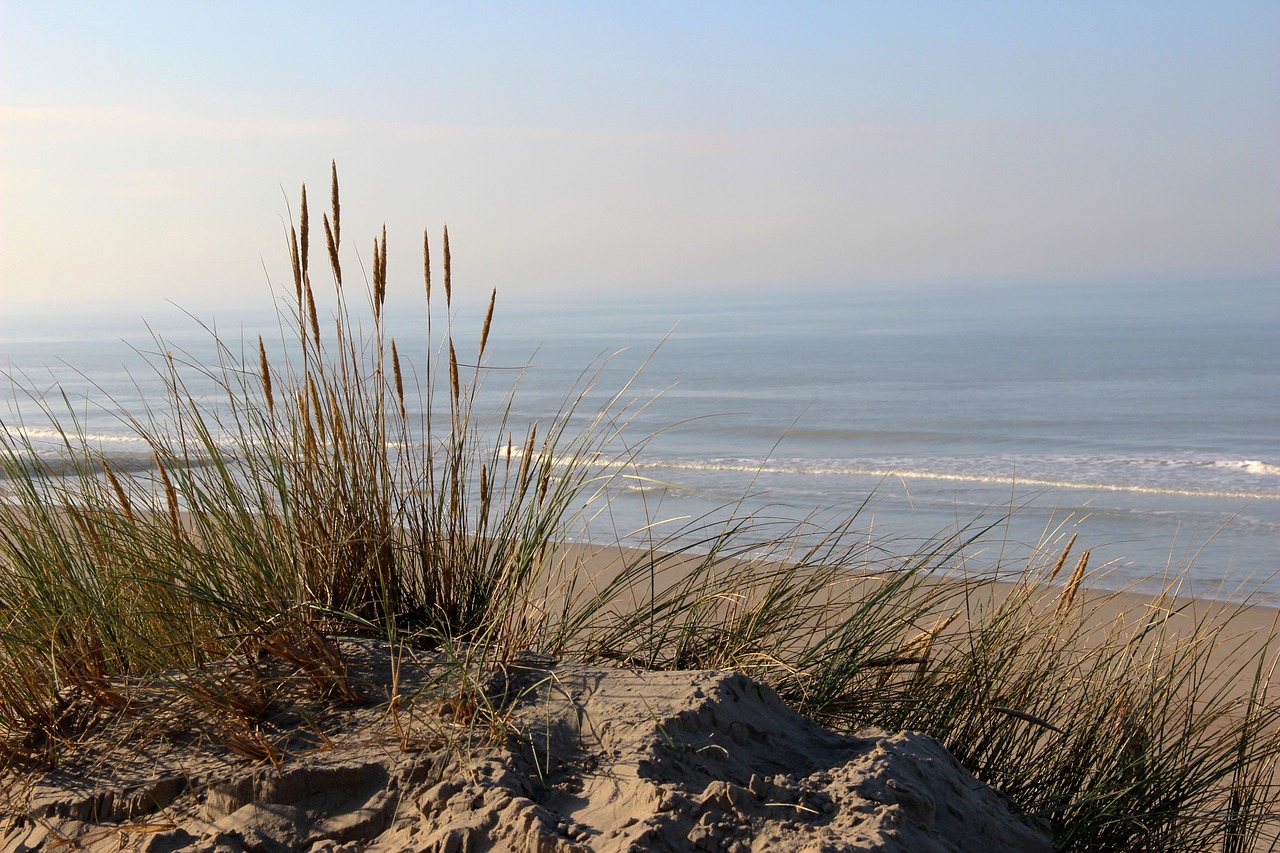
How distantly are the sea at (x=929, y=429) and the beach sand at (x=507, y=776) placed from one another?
0.84 meters

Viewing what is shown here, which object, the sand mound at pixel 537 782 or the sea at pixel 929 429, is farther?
the sea at pixel 929 429

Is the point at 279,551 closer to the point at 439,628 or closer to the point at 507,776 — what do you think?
the point at 439,628

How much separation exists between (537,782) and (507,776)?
66mm

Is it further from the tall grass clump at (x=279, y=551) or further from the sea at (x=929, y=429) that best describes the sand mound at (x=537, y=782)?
the sea at (x=929, y=429)

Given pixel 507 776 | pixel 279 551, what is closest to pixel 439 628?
pixel 279 551

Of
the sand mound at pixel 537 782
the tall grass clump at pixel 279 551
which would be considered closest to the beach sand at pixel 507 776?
the sand mound at pixel 537 782

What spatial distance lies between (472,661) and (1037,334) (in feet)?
139

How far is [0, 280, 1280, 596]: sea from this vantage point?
8.59 meters

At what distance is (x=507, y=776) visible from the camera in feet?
6.92

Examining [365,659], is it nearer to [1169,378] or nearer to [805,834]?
[805,834]

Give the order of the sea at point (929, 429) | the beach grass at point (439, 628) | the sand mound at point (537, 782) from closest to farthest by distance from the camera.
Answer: the sand mound at point (537, 782) < the beach grass at point (439, 628) < the sea at point (929, 429)

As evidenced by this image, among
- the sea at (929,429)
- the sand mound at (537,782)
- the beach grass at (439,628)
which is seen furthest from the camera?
the sea at (929,429)

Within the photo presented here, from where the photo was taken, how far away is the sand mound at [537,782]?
199 centimetres

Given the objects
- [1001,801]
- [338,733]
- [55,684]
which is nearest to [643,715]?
[338,733]
